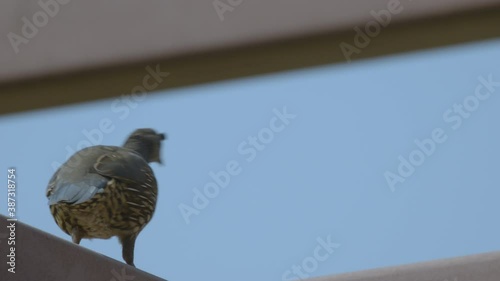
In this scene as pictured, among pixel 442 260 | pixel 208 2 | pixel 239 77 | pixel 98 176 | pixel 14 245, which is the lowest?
pixel 442 260

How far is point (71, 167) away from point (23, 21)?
6.94 ft

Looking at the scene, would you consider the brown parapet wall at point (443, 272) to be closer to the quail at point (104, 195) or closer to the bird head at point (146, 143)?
the quail at point (104, 195)

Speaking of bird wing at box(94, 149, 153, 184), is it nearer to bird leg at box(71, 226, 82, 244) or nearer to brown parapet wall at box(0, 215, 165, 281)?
bird leg at box(71, 226, 82, 244)

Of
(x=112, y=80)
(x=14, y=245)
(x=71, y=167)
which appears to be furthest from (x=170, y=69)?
(x=14, y=245)

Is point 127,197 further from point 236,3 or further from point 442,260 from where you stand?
point 236,3

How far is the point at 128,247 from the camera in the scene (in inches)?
75.5

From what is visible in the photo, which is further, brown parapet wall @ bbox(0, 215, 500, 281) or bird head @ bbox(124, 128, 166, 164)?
bird head @ bbox(124, 128, 166, 164)

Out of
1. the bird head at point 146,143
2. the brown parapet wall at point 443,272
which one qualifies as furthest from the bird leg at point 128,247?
the brown parapet wall at point 443,272

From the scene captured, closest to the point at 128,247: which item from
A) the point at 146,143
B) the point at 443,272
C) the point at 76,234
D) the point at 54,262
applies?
the point at 76,234

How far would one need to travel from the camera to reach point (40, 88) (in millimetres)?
4090

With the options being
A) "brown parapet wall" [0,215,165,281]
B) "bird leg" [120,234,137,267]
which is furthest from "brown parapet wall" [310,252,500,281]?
"brown parapet wall" [0,215,165,281]

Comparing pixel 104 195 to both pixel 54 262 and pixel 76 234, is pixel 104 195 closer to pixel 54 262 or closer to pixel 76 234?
pixel 76 234

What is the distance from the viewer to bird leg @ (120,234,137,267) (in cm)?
190

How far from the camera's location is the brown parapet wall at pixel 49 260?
1440 millimetres
